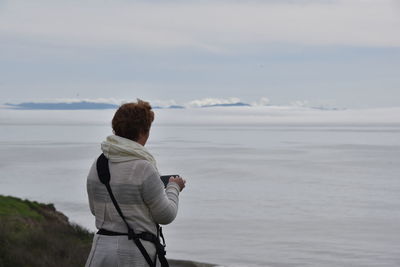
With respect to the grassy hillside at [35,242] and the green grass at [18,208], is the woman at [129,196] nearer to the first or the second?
the grassy hillside at [35,242]

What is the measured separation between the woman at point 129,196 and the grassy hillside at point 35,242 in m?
5.47

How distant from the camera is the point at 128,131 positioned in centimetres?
462

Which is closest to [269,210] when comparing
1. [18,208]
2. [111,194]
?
[18,208]

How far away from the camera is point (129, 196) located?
450cm

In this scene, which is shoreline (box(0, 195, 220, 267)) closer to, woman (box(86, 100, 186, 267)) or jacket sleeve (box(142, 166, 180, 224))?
woman (box(86, 100, 186, 267))

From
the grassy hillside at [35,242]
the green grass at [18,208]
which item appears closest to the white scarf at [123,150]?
the grassy hillside at [35,242]

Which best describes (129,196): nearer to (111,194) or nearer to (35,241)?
(111,194)

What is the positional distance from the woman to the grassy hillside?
5468 mm

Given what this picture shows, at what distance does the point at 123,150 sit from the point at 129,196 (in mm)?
290

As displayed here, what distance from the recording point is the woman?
448 centimetres

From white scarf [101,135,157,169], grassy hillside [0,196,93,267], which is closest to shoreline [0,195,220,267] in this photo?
grassy hillside [0,196,93,267]

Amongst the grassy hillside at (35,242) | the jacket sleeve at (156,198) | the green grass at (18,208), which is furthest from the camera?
the green grass at (18,208)

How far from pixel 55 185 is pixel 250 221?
18.4 meters

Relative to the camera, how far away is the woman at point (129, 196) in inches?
176
